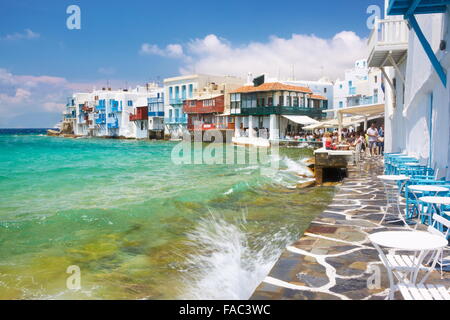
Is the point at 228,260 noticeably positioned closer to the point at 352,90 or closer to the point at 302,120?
the point at 302,120

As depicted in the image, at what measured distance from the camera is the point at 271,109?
49250 millimetres

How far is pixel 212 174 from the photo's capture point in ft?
67.5

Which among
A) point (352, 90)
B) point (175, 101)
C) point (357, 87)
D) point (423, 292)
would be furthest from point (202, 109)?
point (423, 292)

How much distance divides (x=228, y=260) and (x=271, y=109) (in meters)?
43.7

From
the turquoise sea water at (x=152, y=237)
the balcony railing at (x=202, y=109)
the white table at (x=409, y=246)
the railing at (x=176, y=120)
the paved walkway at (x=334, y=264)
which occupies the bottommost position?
the turquoise sea water at (x=152, y=237)

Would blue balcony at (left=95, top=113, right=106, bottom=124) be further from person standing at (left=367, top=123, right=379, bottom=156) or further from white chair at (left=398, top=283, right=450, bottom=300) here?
white chair at (left=398, top=283, right=450, bottom=300)

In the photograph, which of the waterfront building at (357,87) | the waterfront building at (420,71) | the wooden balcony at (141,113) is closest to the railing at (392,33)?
the waterfront building at (420,71)

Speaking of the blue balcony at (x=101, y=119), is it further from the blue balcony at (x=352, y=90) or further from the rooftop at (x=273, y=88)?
the blue balcony at (x=352, y=90)

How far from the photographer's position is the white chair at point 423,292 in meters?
3.31

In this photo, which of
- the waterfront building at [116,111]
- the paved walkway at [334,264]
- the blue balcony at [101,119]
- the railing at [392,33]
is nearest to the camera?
the paved walkway at [334,264]

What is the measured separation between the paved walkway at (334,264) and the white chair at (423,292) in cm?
31

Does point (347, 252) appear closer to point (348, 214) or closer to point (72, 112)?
point (348, 214)

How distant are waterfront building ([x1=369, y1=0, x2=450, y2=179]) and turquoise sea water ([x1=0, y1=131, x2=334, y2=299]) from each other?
3.18 meters

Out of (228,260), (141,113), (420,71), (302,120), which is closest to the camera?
(228,260)
